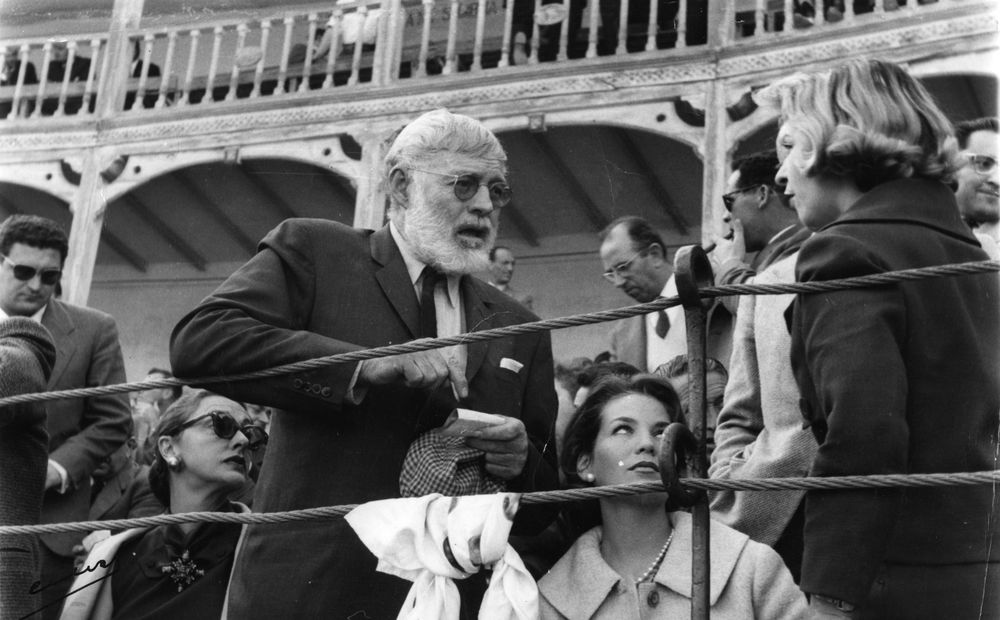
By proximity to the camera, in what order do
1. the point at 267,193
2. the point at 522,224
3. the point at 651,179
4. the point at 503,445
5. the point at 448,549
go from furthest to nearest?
1. the point at 267,193
2. the point at 522,224
3. the point at 651,179
4. the point at 503,445
5. the point at 448,549

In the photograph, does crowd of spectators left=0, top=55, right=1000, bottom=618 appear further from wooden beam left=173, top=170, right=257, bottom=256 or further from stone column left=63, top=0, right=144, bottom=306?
wooden beam left=173, top=170, right=257, bottom=256

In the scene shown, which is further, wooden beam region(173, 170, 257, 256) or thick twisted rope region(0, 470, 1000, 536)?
wooden beam region(173, 170, 257, 256)

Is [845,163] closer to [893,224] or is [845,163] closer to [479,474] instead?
[893,224]

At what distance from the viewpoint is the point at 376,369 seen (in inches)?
91.9

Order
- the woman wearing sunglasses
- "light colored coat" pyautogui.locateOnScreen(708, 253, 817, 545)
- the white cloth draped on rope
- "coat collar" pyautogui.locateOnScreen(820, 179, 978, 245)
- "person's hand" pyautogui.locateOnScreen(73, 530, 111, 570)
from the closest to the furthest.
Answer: the white cloth draped on rope < "coat collar" pyautogui.locateOnScreen(820, 179, 978, 245) < "light colored coat" pyautogui.locateOnScreen(708, 253, 817, 545) < the woman wearing sunglasses < "person's hand" pyautogui.locateOnScreen(73, 530, 111, 570)

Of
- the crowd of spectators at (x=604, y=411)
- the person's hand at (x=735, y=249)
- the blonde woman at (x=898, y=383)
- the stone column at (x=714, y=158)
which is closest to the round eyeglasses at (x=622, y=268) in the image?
the person's hand at (x=735, y=249)

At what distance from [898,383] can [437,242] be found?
1.13m

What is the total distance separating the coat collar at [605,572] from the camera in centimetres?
241

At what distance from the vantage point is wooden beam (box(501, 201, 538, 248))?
37.3ft

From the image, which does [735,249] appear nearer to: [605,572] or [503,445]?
[605,572]

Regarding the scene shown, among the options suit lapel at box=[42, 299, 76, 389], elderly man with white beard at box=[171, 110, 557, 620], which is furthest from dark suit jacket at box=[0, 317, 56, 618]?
suit lapel at box=[42, 299, 76, 389]

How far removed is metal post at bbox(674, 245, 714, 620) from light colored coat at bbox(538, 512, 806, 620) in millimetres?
492

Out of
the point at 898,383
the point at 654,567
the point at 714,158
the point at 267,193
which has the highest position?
the point at 267,193

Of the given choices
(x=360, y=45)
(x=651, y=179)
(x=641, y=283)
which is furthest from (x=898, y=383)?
(x=360, y=45)
